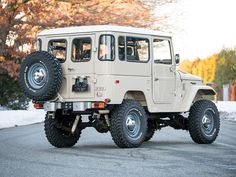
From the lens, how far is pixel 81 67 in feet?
47.0

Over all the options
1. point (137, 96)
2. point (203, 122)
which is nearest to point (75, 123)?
point (137, 96)

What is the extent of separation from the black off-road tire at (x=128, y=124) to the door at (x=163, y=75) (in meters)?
0.76

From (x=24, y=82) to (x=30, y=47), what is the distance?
62.3ft

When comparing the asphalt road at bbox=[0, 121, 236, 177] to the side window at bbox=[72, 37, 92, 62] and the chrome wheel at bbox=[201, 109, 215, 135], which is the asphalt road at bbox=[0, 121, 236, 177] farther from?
the side window at bbox=[72, 37, 92, 62]

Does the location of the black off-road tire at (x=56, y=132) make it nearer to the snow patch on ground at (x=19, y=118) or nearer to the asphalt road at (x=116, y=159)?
the asphalt road at (x=116, y=159)

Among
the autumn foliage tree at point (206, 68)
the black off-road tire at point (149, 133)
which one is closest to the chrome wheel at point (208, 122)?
the black off-road tire at point (149, 133)

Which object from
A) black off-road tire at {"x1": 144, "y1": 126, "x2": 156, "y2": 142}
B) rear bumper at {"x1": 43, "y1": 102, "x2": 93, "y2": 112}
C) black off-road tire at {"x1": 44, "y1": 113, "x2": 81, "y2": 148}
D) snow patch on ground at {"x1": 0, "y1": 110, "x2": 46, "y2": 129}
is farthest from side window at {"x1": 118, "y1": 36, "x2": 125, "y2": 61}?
snow patch on ground at {"x1": 0, "y1": 110, "x2": 46, "y2": 129}

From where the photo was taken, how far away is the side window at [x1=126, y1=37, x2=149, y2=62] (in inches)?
580

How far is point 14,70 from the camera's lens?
31969 mm

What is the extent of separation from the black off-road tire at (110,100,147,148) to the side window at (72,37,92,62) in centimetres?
118

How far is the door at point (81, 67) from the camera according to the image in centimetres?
1417

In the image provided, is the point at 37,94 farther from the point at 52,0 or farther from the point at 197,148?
the point at 52,0

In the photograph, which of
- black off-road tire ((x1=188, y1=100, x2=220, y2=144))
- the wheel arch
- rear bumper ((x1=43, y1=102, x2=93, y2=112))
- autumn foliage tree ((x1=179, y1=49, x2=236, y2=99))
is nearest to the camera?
rear bumper ((x1=43, y1=102, x2=93, y2=112))

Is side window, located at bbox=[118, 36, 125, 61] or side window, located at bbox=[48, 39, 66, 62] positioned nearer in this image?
side window, located at bbox=[118, 36, 125, 61]
